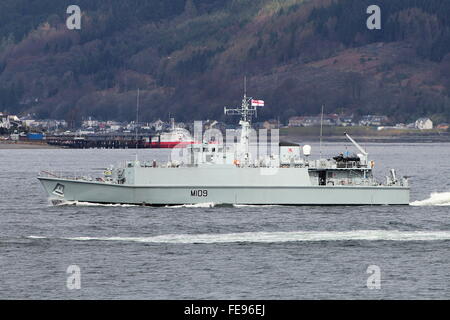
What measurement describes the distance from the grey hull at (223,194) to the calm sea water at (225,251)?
628 millimetres

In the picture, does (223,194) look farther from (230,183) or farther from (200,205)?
(200,205)

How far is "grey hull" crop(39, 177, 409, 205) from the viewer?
6806 cm

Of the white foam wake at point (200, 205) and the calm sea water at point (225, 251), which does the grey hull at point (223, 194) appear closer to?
the white foam wake at point (200, 205)

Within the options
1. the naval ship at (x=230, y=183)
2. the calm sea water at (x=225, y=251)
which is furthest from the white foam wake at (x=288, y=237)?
the naval ship at (x=230, y=183)

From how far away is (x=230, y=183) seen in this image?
223 ft

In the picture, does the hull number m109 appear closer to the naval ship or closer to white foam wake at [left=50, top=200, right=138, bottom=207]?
the naval ship

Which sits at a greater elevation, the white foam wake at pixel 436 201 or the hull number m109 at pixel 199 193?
the hull number m109 at pixel 199 193

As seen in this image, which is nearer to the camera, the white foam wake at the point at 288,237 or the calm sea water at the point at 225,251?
the calm sea water at the point at 225,251

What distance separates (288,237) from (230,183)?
39.2ft

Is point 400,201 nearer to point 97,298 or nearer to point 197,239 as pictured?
point 197,239

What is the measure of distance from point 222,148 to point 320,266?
72.6 feet

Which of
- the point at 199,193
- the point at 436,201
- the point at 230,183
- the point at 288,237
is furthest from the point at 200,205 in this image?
the point at 436,201

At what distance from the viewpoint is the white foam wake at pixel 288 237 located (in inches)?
2194

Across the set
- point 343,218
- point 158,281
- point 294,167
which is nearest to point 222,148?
point 294,167
